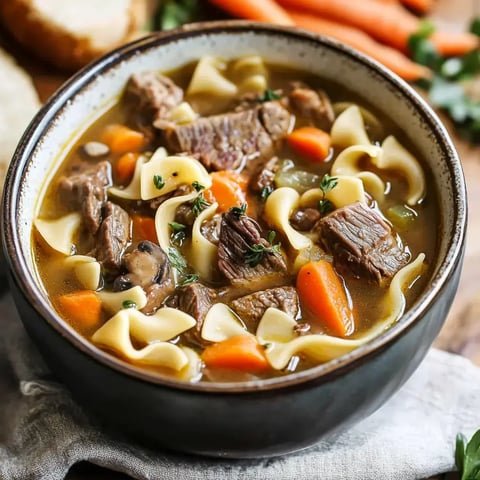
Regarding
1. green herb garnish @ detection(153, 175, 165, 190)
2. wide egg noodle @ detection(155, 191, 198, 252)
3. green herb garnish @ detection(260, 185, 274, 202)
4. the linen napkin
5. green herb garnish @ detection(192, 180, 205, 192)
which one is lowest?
the linen napkin

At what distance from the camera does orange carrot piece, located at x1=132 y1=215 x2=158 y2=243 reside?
4547 millimetres

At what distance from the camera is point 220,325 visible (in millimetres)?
4133

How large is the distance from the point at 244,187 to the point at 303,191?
316 mm

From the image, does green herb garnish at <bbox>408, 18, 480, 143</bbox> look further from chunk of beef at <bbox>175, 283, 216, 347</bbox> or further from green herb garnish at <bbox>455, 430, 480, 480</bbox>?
chunk of beef at <bbox>175, 283, 216, 347</bbox>

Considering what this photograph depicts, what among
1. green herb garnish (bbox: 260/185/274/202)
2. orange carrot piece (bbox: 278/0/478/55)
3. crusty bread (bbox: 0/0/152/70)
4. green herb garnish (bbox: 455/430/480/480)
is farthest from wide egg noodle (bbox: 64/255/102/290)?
orange carrot piece (bbox: 278/0/478/55)

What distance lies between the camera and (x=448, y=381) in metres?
4.77

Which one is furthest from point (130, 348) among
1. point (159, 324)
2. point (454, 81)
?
point (454, 81)

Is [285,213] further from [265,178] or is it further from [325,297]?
[325,297]

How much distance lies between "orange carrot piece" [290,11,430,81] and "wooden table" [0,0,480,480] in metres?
0.53

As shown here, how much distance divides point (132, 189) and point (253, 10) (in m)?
2.28

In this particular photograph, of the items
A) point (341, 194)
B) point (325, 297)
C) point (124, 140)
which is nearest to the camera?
point (325, 297)

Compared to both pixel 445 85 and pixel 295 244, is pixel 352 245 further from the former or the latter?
pixel 445 85

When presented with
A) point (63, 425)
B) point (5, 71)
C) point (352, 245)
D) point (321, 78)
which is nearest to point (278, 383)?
point (352, 245)

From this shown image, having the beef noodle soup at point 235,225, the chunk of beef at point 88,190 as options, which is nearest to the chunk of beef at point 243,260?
the beef noodle soup at point 235,225
